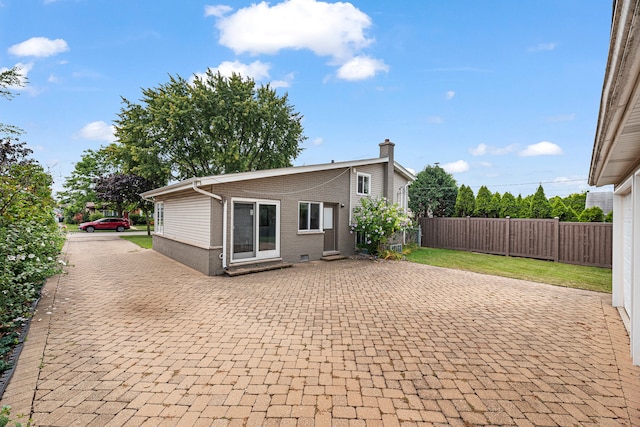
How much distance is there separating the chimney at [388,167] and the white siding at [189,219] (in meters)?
8.41

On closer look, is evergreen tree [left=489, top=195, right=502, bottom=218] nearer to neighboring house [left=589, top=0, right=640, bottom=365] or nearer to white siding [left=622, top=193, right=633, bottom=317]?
neighboring house [left=589, top=0, right=640, bottom=365]

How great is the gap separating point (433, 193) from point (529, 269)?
27.0ft

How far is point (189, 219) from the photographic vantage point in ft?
33.6

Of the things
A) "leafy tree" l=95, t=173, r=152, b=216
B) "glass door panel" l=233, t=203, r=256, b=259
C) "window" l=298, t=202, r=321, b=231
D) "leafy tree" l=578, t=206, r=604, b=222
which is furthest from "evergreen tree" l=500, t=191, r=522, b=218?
"leafy tree" l=95, t=173, r=152, b=216

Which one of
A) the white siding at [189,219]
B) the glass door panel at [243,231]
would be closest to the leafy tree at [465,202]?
the glass door panel at [243,231]

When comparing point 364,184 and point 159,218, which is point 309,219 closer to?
point 364,184

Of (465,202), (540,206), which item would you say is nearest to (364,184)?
(465,202)

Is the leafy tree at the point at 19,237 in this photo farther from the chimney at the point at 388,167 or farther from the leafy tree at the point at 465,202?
the leafy tree at the point at 465,202

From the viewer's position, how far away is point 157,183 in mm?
21766

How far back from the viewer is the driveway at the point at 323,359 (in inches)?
105

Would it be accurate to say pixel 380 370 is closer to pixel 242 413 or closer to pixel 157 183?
pixel 242 413

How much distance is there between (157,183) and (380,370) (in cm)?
2273

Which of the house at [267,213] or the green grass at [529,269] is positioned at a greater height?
the house at [267,213]

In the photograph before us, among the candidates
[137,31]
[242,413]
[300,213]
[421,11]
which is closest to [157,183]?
[137,31]
